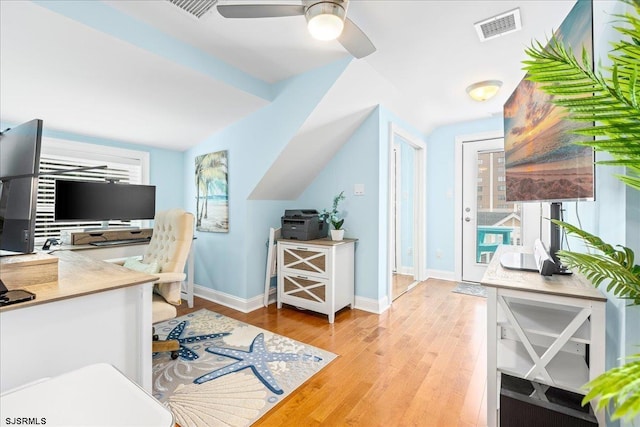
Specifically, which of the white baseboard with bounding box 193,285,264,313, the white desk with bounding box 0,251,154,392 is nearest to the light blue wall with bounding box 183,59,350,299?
the white baseboard with bounding box 193,285,264,313

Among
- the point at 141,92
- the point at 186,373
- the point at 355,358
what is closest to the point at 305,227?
the point at 355,358

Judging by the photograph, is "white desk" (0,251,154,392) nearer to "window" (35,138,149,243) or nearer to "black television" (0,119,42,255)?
"black television" (0,119,42,255)

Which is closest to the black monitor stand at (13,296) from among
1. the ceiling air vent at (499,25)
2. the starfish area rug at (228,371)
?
the starfish area rug at (228,371)

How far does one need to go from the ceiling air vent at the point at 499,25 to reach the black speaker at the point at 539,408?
2.14 meters

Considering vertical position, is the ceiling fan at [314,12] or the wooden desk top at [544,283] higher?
the ceiling fan at [314,12]

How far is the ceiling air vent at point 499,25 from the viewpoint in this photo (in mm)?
1860

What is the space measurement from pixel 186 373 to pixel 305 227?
1614 mm

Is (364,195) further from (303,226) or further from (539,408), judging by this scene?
(539,408)

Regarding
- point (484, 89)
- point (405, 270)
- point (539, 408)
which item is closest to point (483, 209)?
point (405, 270)

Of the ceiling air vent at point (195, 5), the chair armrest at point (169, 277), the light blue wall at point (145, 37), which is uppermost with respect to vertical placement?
the ceiling air vent at point (195, 5)

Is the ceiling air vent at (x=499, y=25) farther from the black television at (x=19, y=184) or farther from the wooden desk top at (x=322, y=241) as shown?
the black television at (x=19, y=184)

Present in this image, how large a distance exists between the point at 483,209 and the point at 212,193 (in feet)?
11.8

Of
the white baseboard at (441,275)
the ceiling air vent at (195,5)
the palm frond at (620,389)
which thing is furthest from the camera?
the white baseboard at (441,275)

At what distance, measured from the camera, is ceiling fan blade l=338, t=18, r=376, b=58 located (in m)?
1.59
